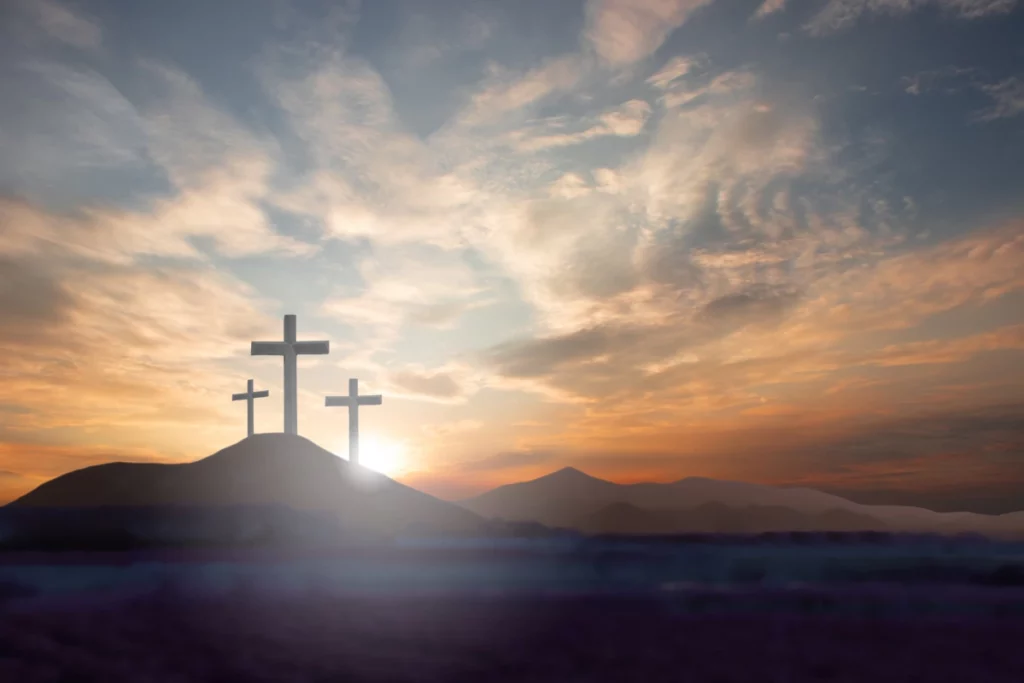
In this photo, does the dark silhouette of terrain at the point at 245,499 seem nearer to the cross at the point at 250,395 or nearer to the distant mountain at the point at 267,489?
the distant mountain at the point at 267,489

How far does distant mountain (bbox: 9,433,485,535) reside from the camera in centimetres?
4784

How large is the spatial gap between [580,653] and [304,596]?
41.0 feet

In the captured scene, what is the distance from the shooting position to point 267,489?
48594mm

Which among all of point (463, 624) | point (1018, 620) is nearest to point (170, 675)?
point (463, 624)

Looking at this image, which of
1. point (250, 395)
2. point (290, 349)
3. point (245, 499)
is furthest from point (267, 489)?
point (250, 395)

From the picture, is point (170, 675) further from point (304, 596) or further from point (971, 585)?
point (971, 585)

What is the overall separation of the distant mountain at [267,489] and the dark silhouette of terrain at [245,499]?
60 millimetres

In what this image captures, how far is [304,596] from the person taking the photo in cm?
2758

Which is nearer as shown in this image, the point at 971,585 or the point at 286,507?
the point at 971,585

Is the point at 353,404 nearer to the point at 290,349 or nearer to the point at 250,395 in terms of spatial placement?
the point at 290,349

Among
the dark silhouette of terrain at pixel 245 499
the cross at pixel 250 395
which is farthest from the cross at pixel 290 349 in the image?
the cross at pixel 250 395

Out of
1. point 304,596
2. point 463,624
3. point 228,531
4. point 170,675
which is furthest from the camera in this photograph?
point 228,531

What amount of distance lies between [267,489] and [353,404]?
29.2 ft

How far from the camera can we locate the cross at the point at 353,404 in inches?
2174
